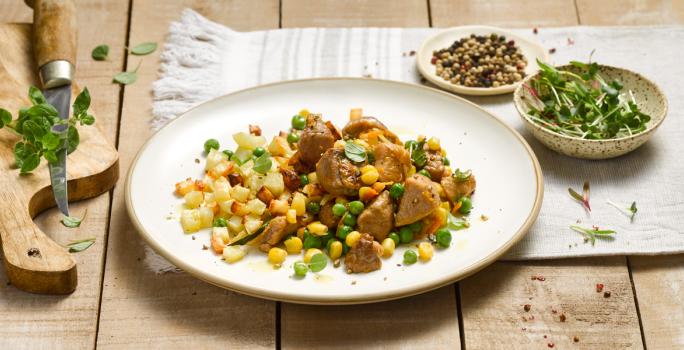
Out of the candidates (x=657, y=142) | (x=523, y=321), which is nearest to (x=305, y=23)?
(x=657, y=142)

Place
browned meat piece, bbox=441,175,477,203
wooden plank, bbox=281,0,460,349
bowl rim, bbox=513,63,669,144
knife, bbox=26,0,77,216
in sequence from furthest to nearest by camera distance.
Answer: knife, bbox=26,0,77,216 → bowl rim, bbox=513,63,669,144 → browned meat piece, bbox=441,175,477,203 → wooden plank, bbox=281,0,460,349

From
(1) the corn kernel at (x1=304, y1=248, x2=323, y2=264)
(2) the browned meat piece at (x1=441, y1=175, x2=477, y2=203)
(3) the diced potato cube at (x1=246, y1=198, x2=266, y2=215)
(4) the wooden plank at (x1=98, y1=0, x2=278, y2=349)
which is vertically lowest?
(4) the wooden plank at (x1=98, y1=0, x2=278, y2=349)

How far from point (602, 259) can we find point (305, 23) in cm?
284

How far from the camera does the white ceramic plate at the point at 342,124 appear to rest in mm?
3963

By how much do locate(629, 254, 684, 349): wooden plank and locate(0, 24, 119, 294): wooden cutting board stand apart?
2.69 meters

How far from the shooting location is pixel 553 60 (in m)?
5.80

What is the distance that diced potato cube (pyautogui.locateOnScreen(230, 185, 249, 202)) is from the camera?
4.36m

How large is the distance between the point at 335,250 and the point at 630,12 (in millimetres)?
3360

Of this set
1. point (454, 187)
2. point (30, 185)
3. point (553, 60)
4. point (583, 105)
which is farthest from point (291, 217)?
point (553, 60)

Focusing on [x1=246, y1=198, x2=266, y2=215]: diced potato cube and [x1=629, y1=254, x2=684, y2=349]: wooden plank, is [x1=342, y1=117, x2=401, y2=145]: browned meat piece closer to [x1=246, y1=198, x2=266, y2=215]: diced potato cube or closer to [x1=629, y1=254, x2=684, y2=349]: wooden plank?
[x1=246, y1=198, x2=266, y2=215]: diced potato cube

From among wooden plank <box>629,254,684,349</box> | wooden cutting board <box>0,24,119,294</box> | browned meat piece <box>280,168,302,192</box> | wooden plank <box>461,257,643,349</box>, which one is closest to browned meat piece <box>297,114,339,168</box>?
browned meat piece <box>280,168,302,192</box>

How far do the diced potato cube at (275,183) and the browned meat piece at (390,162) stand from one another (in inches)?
18.8

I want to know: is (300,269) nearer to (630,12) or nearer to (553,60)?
(553,60)

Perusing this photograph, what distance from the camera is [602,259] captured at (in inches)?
173
